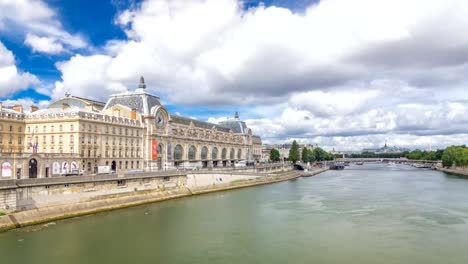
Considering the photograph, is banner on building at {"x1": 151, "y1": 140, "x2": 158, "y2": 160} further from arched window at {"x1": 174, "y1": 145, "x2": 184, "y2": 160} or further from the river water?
the river water

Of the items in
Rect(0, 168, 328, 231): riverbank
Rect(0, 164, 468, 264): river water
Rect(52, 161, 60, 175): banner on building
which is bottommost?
Rect(0, 164, 468, 264): river water

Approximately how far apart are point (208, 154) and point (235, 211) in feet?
175

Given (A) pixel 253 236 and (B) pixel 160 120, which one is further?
(B) pixel 160 120

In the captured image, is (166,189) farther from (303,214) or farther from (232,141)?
(232,141)

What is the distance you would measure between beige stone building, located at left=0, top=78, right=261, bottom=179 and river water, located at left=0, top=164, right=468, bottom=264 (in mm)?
12411

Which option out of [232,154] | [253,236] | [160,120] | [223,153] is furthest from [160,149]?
[253,236]

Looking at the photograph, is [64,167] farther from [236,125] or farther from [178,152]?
[236,125]

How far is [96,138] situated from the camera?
5900 centimetres

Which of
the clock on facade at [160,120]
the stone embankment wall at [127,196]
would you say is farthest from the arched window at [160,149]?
the stone embankment wall at [127,196]

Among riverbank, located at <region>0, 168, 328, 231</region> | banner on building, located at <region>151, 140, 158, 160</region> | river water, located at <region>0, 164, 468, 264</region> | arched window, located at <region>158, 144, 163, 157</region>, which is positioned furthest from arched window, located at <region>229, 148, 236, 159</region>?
river water, located at <region>0, 164, 468, 264</region>

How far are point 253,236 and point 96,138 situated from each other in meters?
34.9

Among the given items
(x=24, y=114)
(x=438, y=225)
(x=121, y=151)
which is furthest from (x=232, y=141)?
(x=438, y=225)

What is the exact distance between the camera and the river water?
26.4m

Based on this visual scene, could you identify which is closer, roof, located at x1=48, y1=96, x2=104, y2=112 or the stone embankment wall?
the stone embankment wall
